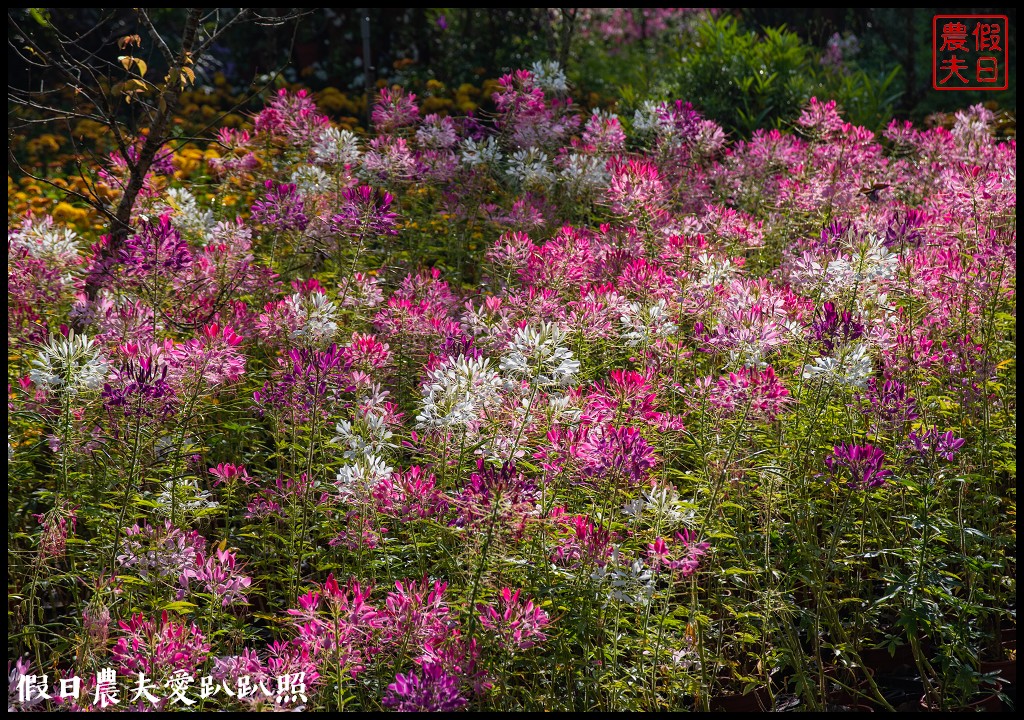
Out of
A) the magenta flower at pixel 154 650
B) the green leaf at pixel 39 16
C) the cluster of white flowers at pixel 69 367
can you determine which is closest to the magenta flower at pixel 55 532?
the cluster of white flowers at pixel 69 367

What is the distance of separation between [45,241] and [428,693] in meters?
2.57

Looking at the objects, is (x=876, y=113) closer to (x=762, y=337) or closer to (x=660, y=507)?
(x=762, y=337)

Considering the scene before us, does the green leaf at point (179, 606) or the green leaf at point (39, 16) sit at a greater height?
the green leaf at point (39, 16)

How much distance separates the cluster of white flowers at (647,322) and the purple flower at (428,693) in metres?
1.31

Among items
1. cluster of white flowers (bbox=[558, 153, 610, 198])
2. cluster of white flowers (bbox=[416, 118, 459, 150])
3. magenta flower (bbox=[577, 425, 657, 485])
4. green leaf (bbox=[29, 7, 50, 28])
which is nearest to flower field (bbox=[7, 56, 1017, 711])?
magenta flower (bbox=[577, 425, 657, 485])

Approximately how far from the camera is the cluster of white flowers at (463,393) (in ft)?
8.05

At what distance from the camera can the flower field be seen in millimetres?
2373

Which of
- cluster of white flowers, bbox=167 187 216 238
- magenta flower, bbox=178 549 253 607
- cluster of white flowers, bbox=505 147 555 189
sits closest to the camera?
magenta flower, bbox=178 549 253 607

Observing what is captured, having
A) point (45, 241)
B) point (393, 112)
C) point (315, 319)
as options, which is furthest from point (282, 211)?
point (393, 112)

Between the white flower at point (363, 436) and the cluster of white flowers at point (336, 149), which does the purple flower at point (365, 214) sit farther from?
the white flower at point (363, 436)

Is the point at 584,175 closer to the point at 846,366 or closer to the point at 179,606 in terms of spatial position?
the point at 846,366

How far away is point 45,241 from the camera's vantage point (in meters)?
3.62

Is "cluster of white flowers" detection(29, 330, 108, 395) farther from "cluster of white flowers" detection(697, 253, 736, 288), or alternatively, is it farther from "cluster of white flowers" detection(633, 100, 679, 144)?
"cluster of white flowers" detection(633, 100, 679, 144)

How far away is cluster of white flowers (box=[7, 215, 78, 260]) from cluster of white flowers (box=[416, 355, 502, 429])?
1950mm
